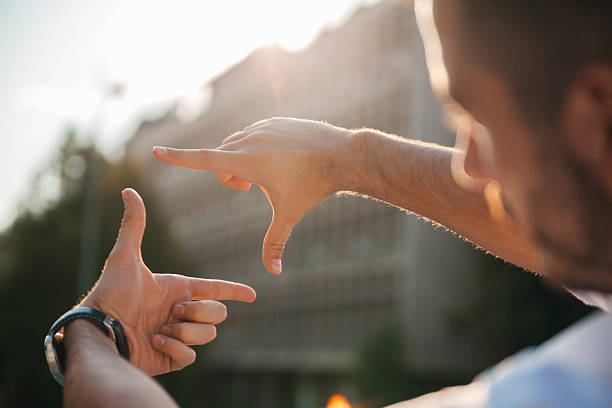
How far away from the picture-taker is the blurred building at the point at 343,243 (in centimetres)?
3159

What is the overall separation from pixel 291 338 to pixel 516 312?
15.6m

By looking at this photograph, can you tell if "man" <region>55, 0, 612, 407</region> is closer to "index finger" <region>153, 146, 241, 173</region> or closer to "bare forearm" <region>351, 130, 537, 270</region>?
"index finger" <region>153, 146, 241, 173</region>

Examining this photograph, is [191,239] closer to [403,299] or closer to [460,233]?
[403,299]

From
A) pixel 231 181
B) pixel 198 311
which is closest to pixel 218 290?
pixel 198 311

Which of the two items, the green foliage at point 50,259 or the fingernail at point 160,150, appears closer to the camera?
the fingernail at point 160,150

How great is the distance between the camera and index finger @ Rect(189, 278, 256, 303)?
216 cm

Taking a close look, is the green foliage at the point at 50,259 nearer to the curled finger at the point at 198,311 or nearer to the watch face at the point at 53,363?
the curled finger at the point at 198,311

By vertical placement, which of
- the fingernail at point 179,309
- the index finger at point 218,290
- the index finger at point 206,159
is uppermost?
the index finger at point 206,159

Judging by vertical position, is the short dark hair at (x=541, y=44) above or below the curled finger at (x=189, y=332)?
above

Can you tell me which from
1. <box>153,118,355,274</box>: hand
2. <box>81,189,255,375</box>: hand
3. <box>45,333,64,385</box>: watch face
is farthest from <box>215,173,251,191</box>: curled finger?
<box>45,333,64,385</box>: watch face

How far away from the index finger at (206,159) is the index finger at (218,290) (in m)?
0.32

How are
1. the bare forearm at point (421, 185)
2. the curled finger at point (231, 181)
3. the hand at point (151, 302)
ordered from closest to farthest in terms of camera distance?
the hand at point (151, 302)
the curled finger at point (231, 181)
the bare forearm at point (421, 185)

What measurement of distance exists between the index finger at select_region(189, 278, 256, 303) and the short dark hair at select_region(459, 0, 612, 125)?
121 cm

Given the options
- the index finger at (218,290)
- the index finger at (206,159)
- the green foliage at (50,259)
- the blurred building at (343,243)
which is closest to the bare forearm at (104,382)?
the index finger at (218,290)
